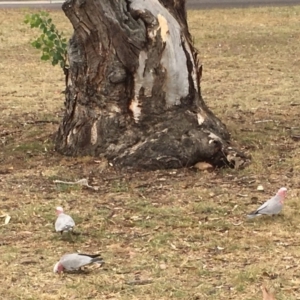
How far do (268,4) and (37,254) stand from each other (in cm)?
1791

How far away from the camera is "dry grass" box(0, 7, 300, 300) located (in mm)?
4609

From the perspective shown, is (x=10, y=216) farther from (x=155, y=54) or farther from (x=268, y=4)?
(x=268, y=4)

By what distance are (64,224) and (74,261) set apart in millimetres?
634

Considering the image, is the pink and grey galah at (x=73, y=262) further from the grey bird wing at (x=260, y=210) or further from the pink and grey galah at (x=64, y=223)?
the grey bird wing at (x=260, y=210)

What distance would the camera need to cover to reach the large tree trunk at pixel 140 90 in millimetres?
6891

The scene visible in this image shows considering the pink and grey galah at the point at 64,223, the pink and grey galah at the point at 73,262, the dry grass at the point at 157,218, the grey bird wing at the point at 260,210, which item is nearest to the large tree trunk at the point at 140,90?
the dry grass at the point at 157,218

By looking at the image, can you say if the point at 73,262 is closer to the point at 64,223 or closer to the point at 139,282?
the point at 139,282

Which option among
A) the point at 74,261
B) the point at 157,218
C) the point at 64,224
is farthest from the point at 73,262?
the point at 157,218

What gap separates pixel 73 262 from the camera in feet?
15.3

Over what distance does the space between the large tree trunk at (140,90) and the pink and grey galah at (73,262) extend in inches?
85.8

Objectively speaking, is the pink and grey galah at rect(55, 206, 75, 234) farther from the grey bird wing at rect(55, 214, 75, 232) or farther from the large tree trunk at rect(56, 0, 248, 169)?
the large tree trunk at rect(56, 0, 248, 169)

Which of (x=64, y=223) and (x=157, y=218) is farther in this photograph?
(x=157, y=218)

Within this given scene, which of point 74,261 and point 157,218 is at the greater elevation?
point 74,261

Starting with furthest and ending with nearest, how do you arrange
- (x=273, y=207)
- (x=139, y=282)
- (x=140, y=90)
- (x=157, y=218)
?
(x=140, y=90), (x=157, y=218), (x=273, y=207), (x=139, y=282)
